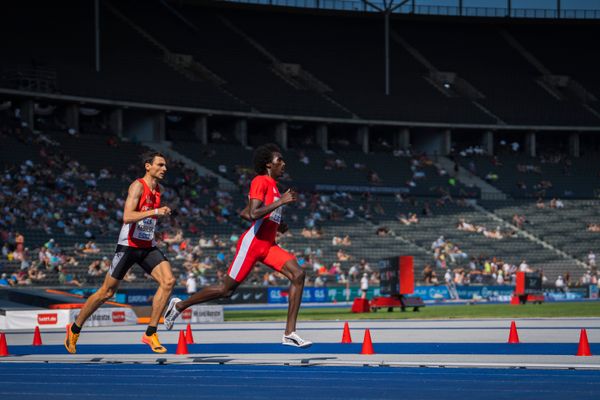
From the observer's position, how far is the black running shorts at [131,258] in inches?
496

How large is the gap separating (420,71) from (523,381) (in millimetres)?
62508

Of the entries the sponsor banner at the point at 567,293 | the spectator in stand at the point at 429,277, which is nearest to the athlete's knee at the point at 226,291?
the spectator in stand at the point at 429,277

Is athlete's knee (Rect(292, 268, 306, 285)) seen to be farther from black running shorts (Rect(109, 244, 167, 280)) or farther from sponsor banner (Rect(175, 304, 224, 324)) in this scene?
sponsor banner (Rect(175, 304, 224, 324))

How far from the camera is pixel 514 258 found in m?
52.8

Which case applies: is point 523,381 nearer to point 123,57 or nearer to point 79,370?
point 79,370

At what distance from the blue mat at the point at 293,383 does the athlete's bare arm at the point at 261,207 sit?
1.78 metres

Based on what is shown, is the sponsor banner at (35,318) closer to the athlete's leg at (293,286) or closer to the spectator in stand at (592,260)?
the athlete's leg at (293,286)

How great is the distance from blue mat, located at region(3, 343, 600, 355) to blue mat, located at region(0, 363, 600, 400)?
8.61 ft

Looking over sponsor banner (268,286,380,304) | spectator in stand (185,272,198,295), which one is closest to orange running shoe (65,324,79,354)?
spectator in stand (185,272,198,295)

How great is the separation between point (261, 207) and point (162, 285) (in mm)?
1791

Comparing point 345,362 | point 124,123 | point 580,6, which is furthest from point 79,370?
point 580,6

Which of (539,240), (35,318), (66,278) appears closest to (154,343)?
(35,318)

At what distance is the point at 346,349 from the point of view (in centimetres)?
1378

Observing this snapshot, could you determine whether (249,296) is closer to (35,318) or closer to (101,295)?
(35,318)
